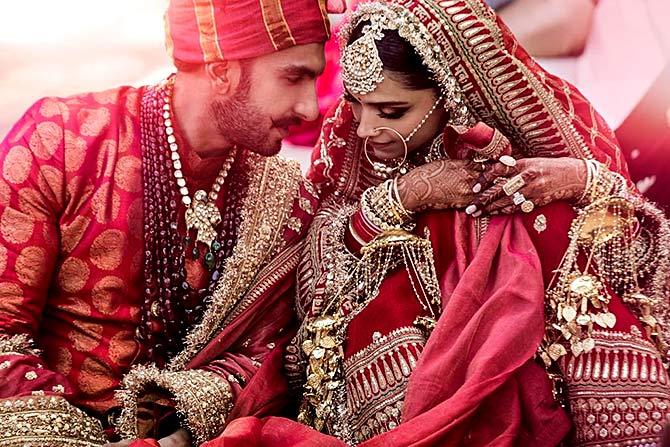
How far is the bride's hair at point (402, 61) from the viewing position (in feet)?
7.87

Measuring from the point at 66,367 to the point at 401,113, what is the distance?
3.41ft

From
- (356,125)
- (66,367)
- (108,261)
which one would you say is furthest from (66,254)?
(356,125)

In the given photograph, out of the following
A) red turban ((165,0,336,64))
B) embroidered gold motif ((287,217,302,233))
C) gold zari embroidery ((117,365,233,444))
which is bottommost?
gold zari embroidery ((117,365,233,444))

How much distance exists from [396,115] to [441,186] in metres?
0.22

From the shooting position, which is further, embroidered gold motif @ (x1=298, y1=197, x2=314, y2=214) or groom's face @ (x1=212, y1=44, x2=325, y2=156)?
embroidered gold motif @ (x1=298, y1=197, x2=314, y2=214)

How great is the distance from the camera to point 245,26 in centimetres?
242

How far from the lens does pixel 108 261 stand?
95.8 inches

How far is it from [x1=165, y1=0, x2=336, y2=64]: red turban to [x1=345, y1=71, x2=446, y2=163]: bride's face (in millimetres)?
218

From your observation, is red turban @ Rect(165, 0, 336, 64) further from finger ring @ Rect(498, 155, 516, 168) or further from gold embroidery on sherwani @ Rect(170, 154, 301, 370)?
finger ring @ Rect(498, 155, 516, 168)

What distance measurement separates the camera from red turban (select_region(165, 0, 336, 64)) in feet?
7.92

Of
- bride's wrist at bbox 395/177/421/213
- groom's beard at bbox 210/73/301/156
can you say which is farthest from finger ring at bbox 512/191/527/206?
groom's beard at bbox 210/73/301/156

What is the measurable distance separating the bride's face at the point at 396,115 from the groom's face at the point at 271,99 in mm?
131

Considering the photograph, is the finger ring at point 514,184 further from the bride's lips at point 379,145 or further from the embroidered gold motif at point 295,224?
the embroidered gold motif at point 295,224

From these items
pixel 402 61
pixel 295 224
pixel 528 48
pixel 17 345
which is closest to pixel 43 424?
pixel 17 345
